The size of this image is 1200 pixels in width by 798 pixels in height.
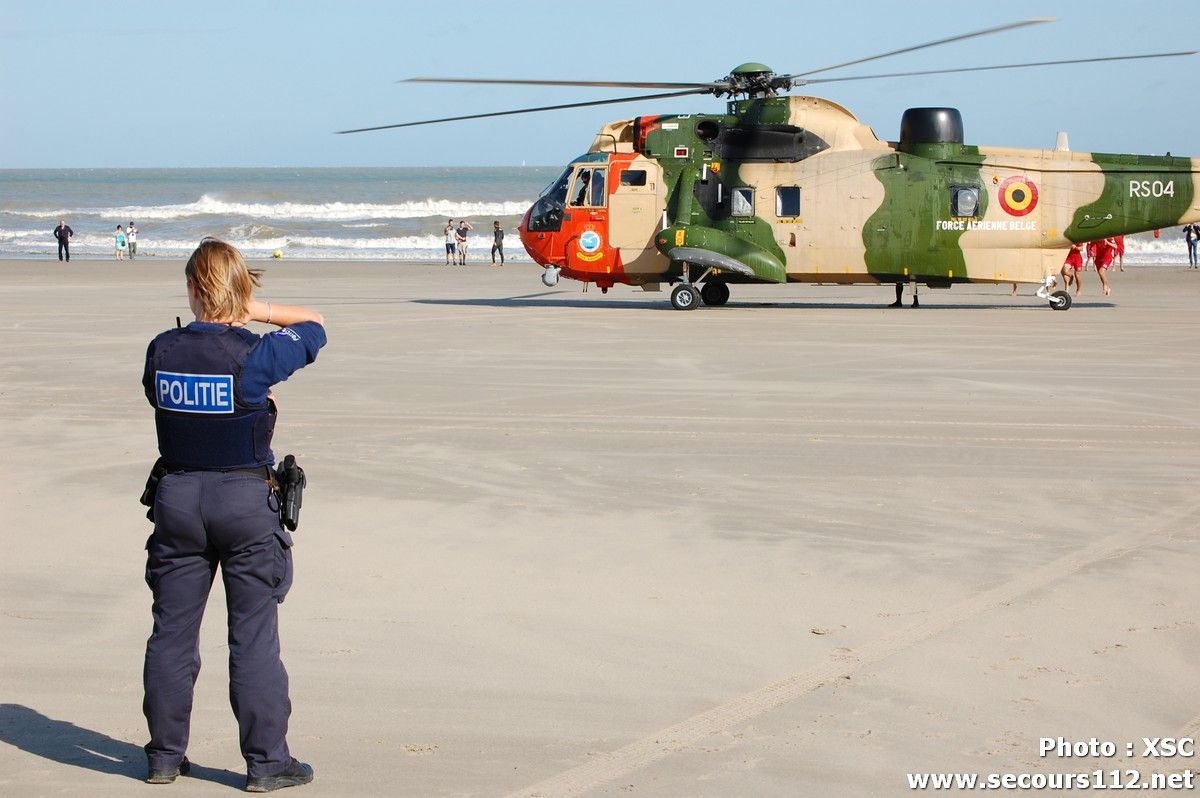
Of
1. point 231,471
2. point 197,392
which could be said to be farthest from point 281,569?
point 197,392

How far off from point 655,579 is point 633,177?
17.8m

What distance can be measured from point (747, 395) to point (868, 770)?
30.9 ft

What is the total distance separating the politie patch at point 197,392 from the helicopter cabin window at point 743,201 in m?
20.2

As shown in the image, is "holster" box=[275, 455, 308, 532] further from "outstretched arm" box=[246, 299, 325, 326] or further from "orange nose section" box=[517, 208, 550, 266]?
"orange nose section" box=[517, 208, 550, 266]

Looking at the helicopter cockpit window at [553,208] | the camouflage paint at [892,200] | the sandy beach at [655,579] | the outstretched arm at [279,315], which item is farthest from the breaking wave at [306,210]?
the outstretched arm at [279,315]

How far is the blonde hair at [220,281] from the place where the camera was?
15.8 ft

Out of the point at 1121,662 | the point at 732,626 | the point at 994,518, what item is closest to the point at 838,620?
the point at 732,626

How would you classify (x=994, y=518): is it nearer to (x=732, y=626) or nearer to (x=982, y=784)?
(x=732, y=626)

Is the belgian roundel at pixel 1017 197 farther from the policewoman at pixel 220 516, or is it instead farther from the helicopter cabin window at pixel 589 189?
the policewoman at pixel 220 516

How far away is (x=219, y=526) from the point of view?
4.75m

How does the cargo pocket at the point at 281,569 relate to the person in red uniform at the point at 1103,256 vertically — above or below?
below

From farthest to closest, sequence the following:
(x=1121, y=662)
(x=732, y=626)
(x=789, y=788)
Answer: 1. (x=732, y=626)
2. (x=1121, y=662)
3. (x=789, y=788)

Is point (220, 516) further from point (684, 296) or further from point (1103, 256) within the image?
point (1103, 256)

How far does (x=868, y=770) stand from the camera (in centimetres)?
493
